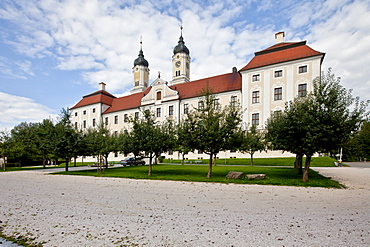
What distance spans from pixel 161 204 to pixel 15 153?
30.4 m

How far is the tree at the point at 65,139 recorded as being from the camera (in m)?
20.9

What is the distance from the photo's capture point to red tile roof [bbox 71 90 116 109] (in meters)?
54.7

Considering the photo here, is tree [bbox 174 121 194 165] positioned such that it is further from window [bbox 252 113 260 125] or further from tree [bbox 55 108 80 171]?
window [bbox 252 113 260 125]

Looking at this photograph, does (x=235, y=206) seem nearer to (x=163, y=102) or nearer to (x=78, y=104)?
(x=163, y=102)

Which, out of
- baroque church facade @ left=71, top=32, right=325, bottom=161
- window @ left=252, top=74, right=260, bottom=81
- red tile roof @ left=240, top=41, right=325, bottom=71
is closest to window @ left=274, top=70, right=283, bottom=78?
baroque church facade @ left=71, top=32, right=325, bottom=161

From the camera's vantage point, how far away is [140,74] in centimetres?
7100

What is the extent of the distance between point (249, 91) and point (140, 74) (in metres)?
46.4

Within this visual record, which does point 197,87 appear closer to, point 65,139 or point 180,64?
point 180,64

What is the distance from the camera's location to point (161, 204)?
722 centimetres

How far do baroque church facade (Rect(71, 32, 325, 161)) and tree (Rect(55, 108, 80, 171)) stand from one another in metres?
2.59

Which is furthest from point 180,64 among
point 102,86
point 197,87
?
point 197,87

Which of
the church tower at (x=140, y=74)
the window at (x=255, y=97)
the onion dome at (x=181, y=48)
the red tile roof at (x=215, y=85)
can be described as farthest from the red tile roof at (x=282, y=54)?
the church tower at (x=140, y=74)

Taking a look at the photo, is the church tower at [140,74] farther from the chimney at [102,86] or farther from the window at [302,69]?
the window at [302,69]

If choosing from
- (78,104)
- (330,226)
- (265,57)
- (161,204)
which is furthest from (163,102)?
(330,226)
